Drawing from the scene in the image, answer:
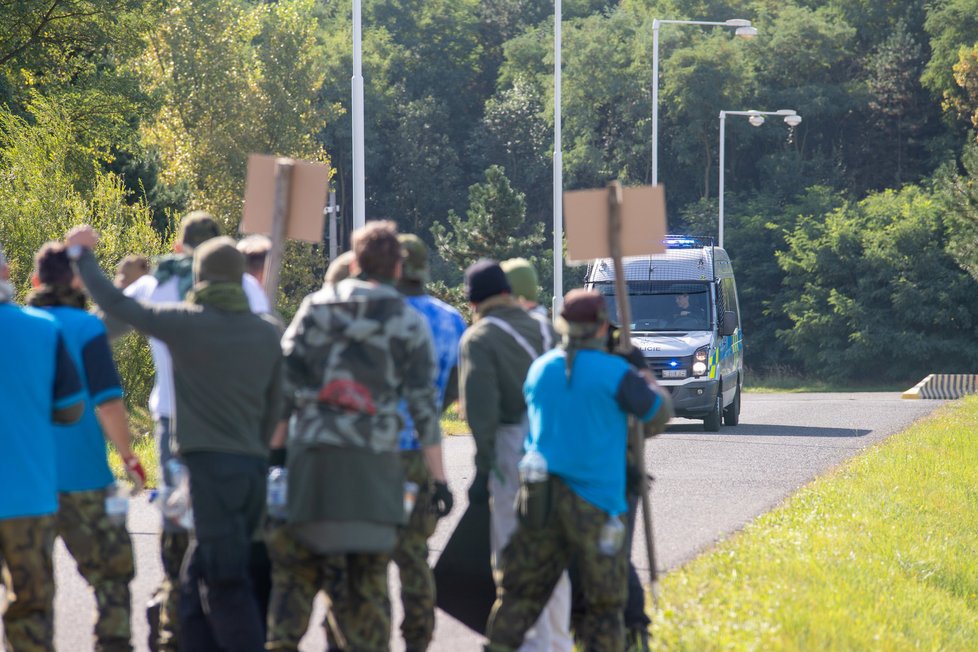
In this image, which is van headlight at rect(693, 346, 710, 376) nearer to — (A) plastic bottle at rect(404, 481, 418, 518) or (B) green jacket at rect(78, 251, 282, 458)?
(A) plastic bottle at rect(404, 481, 418, 518)

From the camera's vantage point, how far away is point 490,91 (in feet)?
265

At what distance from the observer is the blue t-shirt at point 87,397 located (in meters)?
5.80

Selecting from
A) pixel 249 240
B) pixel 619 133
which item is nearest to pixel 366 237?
pixel 249 240

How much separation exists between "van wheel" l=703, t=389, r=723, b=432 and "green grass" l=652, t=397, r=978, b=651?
5.35 m

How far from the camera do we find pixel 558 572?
5.84 meters

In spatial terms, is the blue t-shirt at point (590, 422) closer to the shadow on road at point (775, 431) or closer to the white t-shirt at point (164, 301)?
the white t-shirt at point (164, 301)

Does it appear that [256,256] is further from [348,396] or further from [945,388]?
[945,388]

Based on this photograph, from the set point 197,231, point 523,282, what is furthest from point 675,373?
point 197,231

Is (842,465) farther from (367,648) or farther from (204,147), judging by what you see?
(204,147)

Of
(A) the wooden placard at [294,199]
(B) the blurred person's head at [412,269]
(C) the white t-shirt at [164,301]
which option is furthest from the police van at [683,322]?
(C) the white t-shirt at [164,301]

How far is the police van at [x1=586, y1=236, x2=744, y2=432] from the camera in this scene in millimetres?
20422

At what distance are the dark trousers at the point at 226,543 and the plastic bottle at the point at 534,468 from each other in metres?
1.00

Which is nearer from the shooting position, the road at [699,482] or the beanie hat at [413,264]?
the beanie hat at [413,264]

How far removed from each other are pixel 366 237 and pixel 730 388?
17.1 metres
